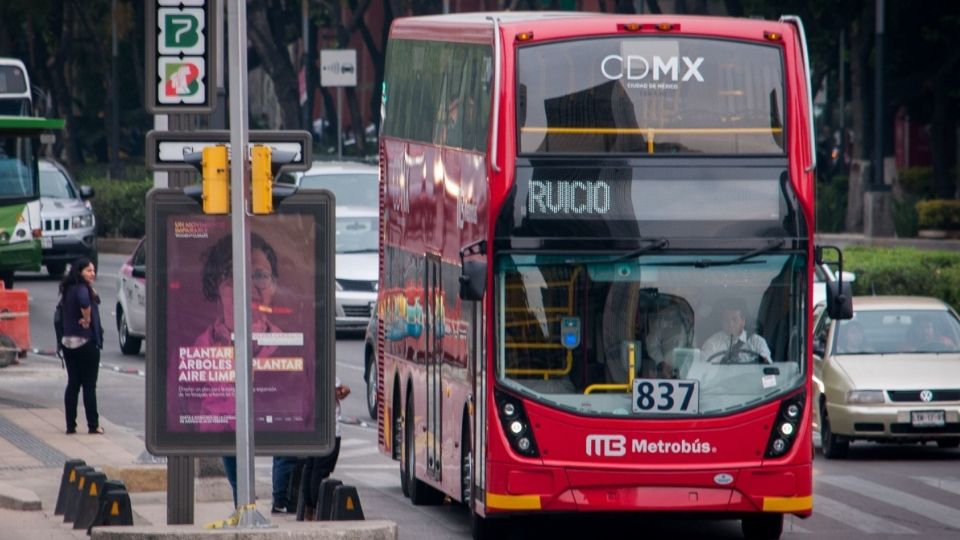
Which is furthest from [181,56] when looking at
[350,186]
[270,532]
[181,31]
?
[350,186]

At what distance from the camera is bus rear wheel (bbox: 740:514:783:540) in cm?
1477

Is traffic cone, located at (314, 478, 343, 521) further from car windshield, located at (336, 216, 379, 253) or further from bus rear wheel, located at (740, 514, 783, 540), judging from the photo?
car windshield, located at (336, 216, 379, 253)

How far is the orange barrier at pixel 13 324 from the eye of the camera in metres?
28.3

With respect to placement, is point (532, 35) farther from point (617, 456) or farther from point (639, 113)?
point (617, 456)

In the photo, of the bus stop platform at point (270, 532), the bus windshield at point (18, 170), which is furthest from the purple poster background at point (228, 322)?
the bus windshield at point (18, 170)

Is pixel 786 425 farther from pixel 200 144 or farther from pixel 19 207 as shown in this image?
pixel 19 207

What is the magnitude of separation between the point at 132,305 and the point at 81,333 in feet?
26.8

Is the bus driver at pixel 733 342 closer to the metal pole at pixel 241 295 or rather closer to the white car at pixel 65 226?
the metal pole at pixel 241 295

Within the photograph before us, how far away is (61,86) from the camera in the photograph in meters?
61.8

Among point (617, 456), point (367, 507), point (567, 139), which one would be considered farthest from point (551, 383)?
point (367, 507)

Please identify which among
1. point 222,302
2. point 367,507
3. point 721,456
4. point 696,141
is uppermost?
point 696,141

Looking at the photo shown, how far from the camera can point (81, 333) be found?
21219 mm

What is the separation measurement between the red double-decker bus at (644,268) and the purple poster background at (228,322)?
3.96 feet

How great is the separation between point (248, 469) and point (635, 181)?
3.35m
